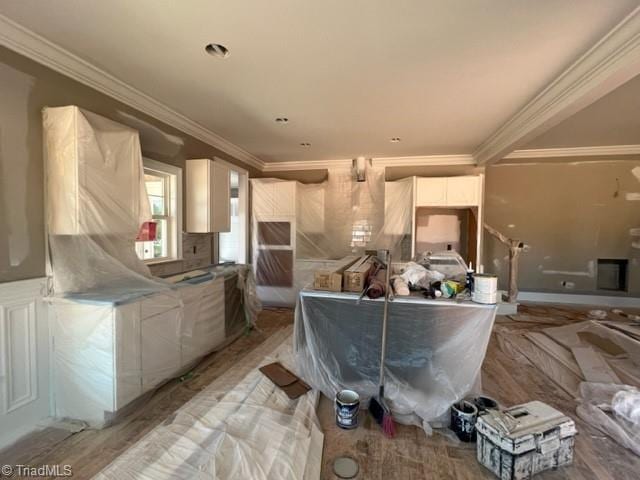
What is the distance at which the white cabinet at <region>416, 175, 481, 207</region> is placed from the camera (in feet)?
14.0

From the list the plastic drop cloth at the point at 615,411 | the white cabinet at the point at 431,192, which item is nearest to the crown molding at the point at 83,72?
the white cabinet at the point at 431,192

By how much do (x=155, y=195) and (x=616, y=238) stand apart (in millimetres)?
6515

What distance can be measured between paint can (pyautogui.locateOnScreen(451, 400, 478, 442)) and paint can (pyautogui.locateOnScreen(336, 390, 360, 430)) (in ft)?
1.94

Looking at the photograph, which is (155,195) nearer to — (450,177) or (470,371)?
(470,371)

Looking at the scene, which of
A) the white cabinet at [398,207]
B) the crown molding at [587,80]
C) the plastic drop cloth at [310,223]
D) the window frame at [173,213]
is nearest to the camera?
the crown molding at [587,80]

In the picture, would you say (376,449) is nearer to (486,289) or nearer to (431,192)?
(486,289)

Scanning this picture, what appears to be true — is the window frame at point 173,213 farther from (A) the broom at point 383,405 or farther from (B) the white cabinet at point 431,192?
(B) the white cabinet at point 431,192

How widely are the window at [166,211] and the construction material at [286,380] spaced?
1.64 m

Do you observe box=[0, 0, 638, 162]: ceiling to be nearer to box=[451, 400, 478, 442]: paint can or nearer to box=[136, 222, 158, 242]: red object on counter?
box=[136, 222, 158, 242]: red object on counter

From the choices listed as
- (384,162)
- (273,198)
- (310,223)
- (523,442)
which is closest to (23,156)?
(273,198)

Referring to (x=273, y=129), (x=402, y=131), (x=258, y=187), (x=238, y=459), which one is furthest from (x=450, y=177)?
(x=238, y=459)

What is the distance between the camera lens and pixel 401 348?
196 cm

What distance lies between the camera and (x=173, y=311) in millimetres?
2381

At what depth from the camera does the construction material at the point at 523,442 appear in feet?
4.77
